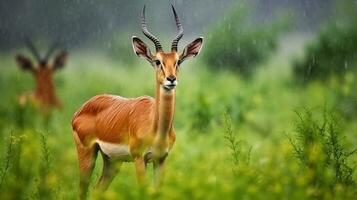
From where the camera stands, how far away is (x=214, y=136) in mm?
14320

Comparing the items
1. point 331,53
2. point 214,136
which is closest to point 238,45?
point 331,53

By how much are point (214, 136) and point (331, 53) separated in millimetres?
7158

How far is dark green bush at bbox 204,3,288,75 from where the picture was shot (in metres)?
22.6

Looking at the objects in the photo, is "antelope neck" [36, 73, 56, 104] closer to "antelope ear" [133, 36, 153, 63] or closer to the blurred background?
the blurred background

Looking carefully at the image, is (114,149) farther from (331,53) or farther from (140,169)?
(331,53)

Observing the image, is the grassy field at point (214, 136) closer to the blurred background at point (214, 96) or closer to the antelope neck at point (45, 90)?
the blurred background at point (214, 96)

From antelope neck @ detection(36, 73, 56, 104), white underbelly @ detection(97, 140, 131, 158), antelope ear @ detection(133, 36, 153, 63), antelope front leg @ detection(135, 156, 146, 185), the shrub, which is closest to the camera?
the shrub

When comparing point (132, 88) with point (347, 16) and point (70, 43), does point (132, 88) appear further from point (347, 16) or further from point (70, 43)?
point (70, 43)

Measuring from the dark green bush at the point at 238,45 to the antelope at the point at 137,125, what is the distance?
13462 millimetres

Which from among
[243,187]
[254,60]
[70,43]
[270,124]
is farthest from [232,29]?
[243,187]

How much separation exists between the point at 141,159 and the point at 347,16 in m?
14.8

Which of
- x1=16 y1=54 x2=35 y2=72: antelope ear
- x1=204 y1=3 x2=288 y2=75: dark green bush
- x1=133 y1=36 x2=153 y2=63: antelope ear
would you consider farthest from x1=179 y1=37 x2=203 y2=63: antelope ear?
x1=204 y1=3 x2=288 y2=75: dark green bush

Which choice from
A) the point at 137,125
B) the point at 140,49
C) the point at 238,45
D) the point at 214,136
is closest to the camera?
the point at 137,125

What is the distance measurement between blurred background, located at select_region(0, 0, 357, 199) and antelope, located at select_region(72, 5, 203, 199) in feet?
0.63
